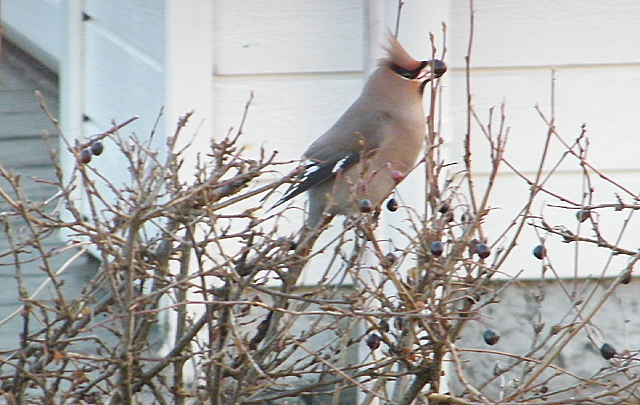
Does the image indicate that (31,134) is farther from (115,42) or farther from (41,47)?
(115,42)

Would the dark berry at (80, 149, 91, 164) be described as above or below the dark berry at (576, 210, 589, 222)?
above

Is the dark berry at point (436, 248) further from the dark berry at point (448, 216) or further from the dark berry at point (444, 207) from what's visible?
the dark berry at point (444, 207)

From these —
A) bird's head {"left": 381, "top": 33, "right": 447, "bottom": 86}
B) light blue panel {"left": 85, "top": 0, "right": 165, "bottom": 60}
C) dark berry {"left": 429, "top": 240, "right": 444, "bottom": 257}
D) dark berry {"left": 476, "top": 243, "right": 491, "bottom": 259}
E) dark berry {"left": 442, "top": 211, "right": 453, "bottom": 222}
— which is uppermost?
light blue panel {"left": 85, "top": 0, "right": 165, "bottom": 60}

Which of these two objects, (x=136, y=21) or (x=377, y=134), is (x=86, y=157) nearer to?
(x=377, y=134)

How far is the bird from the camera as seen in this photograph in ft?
14.0

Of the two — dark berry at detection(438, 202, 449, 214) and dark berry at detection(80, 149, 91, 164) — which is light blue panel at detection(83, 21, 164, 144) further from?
Answer: dark berry at detection(438, 202, 449, 214)

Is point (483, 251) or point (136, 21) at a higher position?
point (136, 21)

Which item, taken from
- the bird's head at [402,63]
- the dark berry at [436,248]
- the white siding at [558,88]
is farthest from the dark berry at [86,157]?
the white siding at [558,88]

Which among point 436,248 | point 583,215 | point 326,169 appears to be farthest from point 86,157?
point 326,169

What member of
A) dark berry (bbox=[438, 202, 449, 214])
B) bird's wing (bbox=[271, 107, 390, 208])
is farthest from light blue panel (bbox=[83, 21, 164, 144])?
dark berry (bbox=[438, 202, 449, 214])

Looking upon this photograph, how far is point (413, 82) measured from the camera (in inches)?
175

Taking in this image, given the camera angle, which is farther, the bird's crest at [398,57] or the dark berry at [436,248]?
the bird's crest at [398,57]

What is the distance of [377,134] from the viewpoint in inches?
173

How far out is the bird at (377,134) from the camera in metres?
4.27
